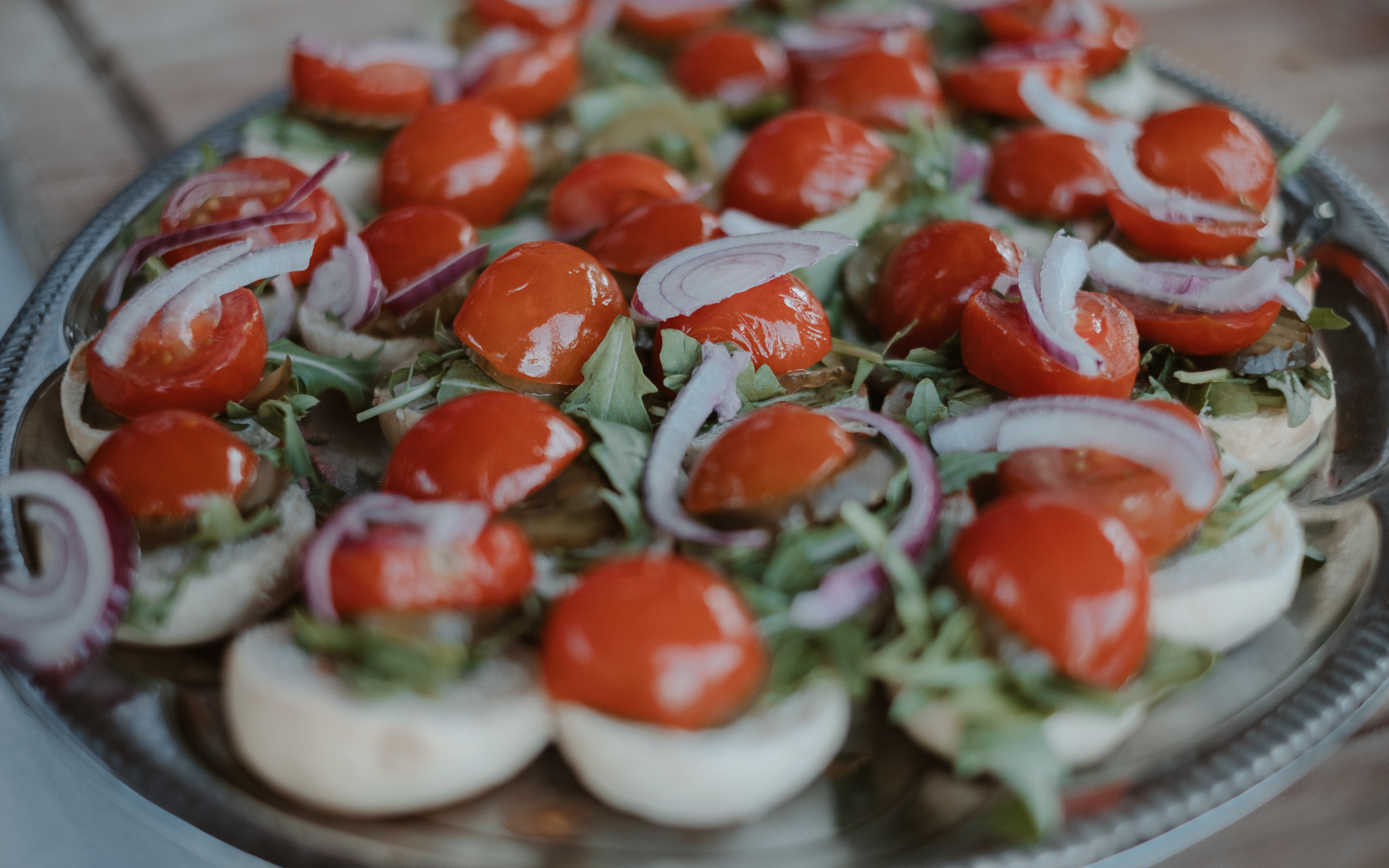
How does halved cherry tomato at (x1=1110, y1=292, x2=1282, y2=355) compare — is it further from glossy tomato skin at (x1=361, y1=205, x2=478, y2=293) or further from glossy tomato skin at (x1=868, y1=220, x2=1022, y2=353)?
glossy tomato skin at (x1=361, y1=205, x2=478, y2=293)

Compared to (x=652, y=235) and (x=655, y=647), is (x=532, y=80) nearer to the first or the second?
(x=652, y=235)

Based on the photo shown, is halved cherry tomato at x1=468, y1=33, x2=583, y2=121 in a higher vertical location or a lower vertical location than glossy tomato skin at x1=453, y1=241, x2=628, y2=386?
lower

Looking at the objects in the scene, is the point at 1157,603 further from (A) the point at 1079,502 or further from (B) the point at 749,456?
(B) the point at 749,456

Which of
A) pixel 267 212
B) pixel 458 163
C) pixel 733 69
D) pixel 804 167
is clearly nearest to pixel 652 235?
pixel 804 167

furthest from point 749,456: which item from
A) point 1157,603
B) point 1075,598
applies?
point 1157,603

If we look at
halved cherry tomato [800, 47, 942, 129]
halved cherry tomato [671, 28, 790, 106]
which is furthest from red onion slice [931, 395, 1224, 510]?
halved cherry tomato [671, 28, 790, 106]

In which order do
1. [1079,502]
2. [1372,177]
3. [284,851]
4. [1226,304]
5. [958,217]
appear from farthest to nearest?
[1372,177] → [958,217] → [1226,304] → [1079,502] → [284,851]

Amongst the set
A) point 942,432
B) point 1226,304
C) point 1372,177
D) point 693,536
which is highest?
point 693,536
